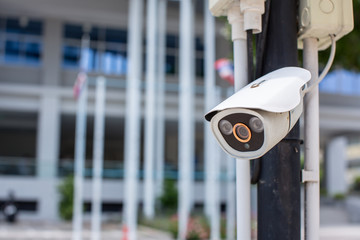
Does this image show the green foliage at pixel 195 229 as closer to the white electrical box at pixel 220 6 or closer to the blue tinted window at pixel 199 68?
the white electrical box at pixel 220 6

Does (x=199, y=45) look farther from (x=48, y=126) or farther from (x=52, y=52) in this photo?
(x=48, y=126)

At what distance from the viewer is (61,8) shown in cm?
2491

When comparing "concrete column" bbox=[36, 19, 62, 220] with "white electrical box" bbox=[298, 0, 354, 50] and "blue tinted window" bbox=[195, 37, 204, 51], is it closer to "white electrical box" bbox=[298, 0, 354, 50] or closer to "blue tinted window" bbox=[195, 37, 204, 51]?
"blue tinted window" bbox=[195, 37, 204, 51]

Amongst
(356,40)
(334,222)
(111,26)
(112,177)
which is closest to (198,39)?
(111,26)

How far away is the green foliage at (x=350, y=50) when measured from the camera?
257 inches

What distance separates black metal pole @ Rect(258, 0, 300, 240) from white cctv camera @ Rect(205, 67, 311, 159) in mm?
353

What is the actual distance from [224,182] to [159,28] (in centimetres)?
876

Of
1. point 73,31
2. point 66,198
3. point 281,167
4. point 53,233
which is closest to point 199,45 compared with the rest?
point 73,31

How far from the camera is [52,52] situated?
2653 cm

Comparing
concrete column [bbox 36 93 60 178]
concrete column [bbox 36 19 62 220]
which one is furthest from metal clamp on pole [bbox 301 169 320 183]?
concrete column [bbox 36 93 60 178]

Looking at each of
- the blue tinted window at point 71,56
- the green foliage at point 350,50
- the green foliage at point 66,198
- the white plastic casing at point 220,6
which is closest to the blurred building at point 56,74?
the blue tinted window at point 71,56

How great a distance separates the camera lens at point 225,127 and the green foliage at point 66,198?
2084 centimetres

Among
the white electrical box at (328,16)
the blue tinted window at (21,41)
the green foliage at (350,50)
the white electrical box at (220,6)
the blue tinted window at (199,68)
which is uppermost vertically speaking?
the blue tinted window at (21,41)

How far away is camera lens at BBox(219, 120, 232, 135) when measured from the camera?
6.74 feet
